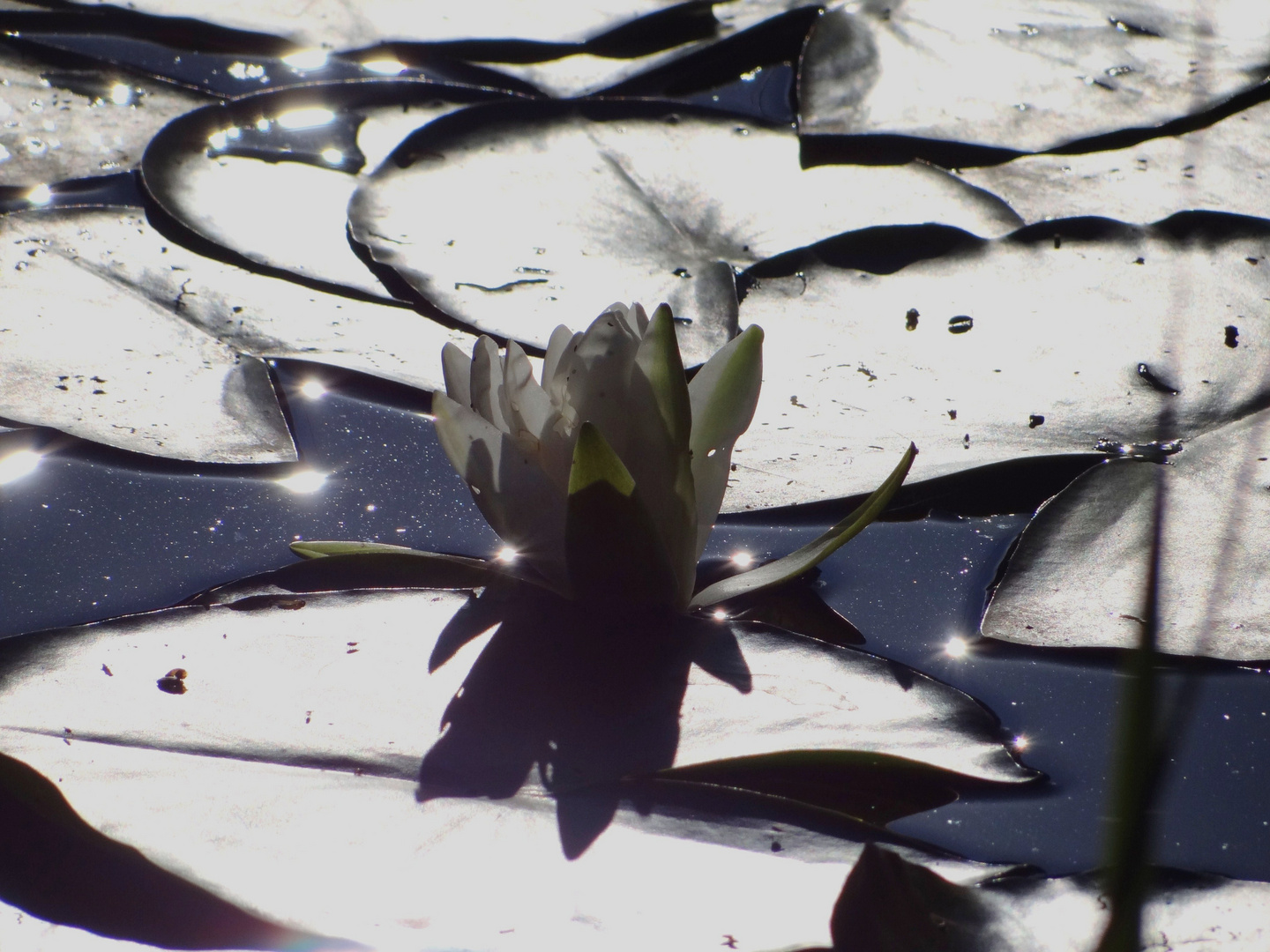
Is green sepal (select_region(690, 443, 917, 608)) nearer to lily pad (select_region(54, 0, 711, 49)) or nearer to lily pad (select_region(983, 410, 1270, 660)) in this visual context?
lily pad (select_region(983, 410, 1270, 660))

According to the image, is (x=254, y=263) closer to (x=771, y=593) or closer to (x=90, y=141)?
(x=90, y=141)

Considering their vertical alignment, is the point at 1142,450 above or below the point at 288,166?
below

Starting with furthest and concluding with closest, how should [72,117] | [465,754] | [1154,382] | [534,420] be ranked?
[72,117] → [1154,382] → [534,420] → [465,754]

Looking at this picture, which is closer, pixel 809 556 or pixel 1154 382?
pixel 809 556

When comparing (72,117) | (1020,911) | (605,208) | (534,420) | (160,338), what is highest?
(72,117)

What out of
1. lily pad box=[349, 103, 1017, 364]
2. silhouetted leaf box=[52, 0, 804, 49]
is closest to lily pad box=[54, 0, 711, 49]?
silhouetted leaf box=[52, 0, 804, 49]

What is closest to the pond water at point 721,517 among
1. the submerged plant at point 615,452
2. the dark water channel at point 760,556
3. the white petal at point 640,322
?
the dark water channel at point 760,556

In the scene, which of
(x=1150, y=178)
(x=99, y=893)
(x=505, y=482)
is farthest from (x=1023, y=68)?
(x=99, y=893)

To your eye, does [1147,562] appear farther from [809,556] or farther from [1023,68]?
[1023,68]
